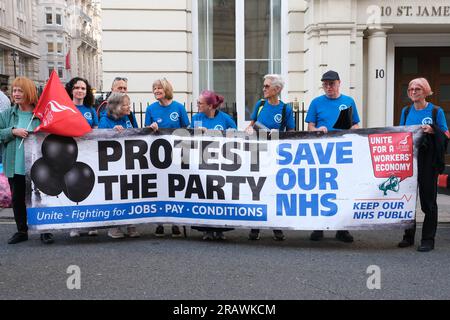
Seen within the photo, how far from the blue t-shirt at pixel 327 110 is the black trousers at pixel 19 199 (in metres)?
3.65

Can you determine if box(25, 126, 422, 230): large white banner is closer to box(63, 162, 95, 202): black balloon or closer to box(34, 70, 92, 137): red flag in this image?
box(63, 162, 95, 202): black balloon

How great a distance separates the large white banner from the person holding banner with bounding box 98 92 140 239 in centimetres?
26

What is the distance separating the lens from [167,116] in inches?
263

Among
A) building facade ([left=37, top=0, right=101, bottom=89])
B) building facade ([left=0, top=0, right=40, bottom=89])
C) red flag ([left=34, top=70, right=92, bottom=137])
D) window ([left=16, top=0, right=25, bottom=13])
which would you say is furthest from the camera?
building facade ([left=37, top=0, right=101, bottom=89])

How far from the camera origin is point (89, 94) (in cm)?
668

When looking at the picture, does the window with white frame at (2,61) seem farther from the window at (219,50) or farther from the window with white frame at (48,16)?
the window at (219,50)

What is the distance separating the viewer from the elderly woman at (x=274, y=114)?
21.0 feet

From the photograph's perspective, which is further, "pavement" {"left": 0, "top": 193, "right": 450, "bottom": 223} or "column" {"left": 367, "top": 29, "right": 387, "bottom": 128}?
"column" {"left": 367, "top": 29, "right": 387, "bottom": 128}

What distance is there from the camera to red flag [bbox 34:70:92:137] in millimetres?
6035

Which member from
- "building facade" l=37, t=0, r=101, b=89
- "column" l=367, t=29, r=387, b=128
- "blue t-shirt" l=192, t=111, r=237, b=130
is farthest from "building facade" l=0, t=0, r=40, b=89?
"blue t-shirt" l=192, t=111, r=237, b=130

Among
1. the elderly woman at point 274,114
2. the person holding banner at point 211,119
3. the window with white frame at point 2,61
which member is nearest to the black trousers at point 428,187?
the elderly woman at point 274,114

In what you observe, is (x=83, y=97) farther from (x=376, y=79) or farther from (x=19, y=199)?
(x=376, y=79)

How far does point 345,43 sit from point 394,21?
1133mm

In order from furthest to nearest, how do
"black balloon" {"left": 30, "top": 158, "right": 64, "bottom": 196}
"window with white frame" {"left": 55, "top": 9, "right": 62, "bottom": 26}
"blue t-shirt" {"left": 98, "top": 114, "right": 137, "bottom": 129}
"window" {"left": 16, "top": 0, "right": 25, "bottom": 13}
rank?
"window with white frame" {"left": 55, "top": 9, "right": 62, "bottom": 26}
"window" {"left": 16, "top": 0, "right": 25, "bottom": 13}
"blue t-shirt" {"left": 98, "top": 114, "right": 137, "bottom": 129}
"black balloon" {"left": 30, "top": 158, "right": 64, "bottom": 196}
